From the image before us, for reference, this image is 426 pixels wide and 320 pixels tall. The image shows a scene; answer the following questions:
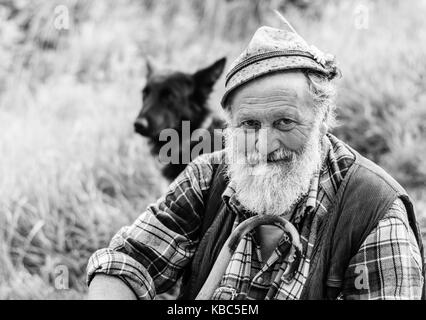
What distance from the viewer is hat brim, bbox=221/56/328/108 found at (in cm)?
234

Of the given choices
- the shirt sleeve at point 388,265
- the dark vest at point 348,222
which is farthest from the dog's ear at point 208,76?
the shirt sleeve at point 388,265

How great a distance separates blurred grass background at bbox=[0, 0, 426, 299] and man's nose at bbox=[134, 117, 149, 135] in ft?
1.77

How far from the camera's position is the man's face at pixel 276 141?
93.0 inches

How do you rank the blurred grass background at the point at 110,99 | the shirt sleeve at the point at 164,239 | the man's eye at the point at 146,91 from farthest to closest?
the man's eye at the point at 146,91
the blurred grass background at the point at 110,99
the shirt sleeve at the point at 164,239

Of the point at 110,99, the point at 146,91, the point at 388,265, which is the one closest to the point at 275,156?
the point at 388,265

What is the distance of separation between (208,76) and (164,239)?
8.23 feet

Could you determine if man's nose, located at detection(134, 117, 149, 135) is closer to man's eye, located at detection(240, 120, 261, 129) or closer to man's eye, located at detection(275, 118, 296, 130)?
man's eye, located at detection(240, 120, 261, 129)

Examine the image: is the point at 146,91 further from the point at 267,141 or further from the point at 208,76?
the point at 267,141

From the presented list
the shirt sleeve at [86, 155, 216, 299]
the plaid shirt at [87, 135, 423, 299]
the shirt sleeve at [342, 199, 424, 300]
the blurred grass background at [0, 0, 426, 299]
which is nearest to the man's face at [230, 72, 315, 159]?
the plaid shirt at [87, 135, 423, 299]

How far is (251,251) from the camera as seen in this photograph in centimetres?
246

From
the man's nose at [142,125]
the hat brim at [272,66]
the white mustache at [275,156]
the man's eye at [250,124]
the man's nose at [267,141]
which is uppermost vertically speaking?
the man's nose at [142,125]

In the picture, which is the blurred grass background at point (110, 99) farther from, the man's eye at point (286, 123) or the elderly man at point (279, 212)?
the man's eye at point (286, 123)
